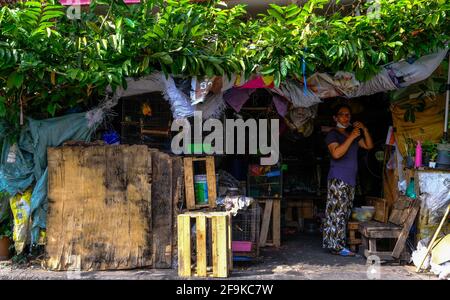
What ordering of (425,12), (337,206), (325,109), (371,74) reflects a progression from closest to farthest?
(425,12), (371,74), (337,206), (325,109)

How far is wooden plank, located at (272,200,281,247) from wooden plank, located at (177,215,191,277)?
182 cm

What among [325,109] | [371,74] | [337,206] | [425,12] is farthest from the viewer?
[325,109]

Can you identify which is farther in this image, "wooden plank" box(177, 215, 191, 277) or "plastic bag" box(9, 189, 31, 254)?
"plastic bag" box(9, 189, 31, 254)

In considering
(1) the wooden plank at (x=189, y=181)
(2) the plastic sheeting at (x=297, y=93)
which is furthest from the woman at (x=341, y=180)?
(1) the wooden plank at (x=189, y=181)

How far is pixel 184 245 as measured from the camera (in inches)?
237

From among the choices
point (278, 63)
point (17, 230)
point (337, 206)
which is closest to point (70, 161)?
point (17, 230)

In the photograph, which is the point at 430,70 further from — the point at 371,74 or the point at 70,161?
the point at 70,161

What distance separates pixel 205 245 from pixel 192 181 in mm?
986

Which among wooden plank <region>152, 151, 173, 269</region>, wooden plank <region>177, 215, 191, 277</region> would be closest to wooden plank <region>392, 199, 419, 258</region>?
wooden plank <region>177, 215, 191, 277</region>

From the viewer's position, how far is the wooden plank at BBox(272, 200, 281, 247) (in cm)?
738

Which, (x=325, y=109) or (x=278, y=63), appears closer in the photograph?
(x=278, y=63)

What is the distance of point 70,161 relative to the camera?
6.44m

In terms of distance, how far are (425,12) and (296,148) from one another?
3.55 m

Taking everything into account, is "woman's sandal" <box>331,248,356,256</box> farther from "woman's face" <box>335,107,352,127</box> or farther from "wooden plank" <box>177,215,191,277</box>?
"wooden plank" <box>177,215,191,277</box>
